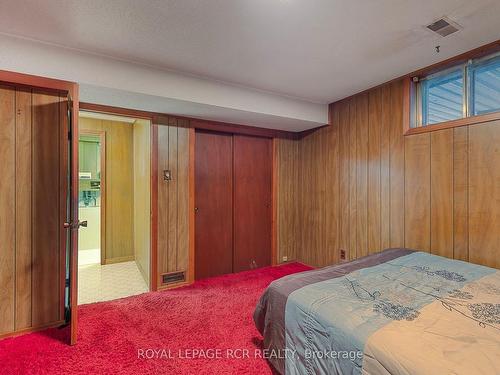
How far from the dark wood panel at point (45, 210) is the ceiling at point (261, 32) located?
64 cm

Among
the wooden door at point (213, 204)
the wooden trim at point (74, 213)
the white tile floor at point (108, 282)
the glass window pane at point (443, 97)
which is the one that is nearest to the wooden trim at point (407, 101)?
the glass window pane at point (443, 97)

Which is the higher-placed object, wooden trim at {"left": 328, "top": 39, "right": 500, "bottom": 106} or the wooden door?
wooden trim at {"left": 328, "top": 39, "right": 500, "bottom": 106}

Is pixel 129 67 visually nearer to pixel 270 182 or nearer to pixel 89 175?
pixel 270 182

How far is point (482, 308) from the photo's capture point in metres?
1.31

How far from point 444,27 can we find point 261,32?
1.27 meters

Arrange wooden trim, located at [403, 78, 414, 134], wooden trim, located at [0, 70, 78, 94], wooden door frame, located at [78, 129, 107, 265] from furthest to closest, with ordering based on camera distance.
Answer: wooden door frame, located at [78, 129, 107, 265]
wooden trim, located at [403, 78, 414, 134]
wooden trim, located at [0, 70, 78, 94]

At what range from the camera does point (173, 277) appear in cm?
305

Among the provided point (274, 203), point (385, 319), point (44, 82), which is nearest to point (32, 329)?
point (44, 82)

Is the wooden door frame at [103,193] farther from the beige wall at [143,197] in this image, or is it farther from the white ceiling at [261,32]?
the white ceiling at [261,32]

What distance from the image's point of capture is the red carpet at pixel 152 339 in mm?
1720

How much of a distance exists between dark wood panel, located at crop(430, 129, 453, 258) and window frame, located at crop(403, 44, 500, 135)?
12cm

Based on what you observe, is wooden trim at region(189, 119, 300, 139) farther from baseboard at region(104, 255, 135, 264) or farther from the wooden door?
baseboard at region(104, 255, 135, 264)

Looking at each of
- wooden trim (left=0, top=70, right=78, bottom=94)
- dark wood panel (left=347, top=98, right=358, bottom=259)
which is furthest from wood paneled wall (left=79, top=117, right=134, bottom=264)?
dark wood panel (left=347, top=98, right=358, bottom=259)

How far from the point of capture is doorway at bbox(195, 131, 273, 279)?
3.33 metres
